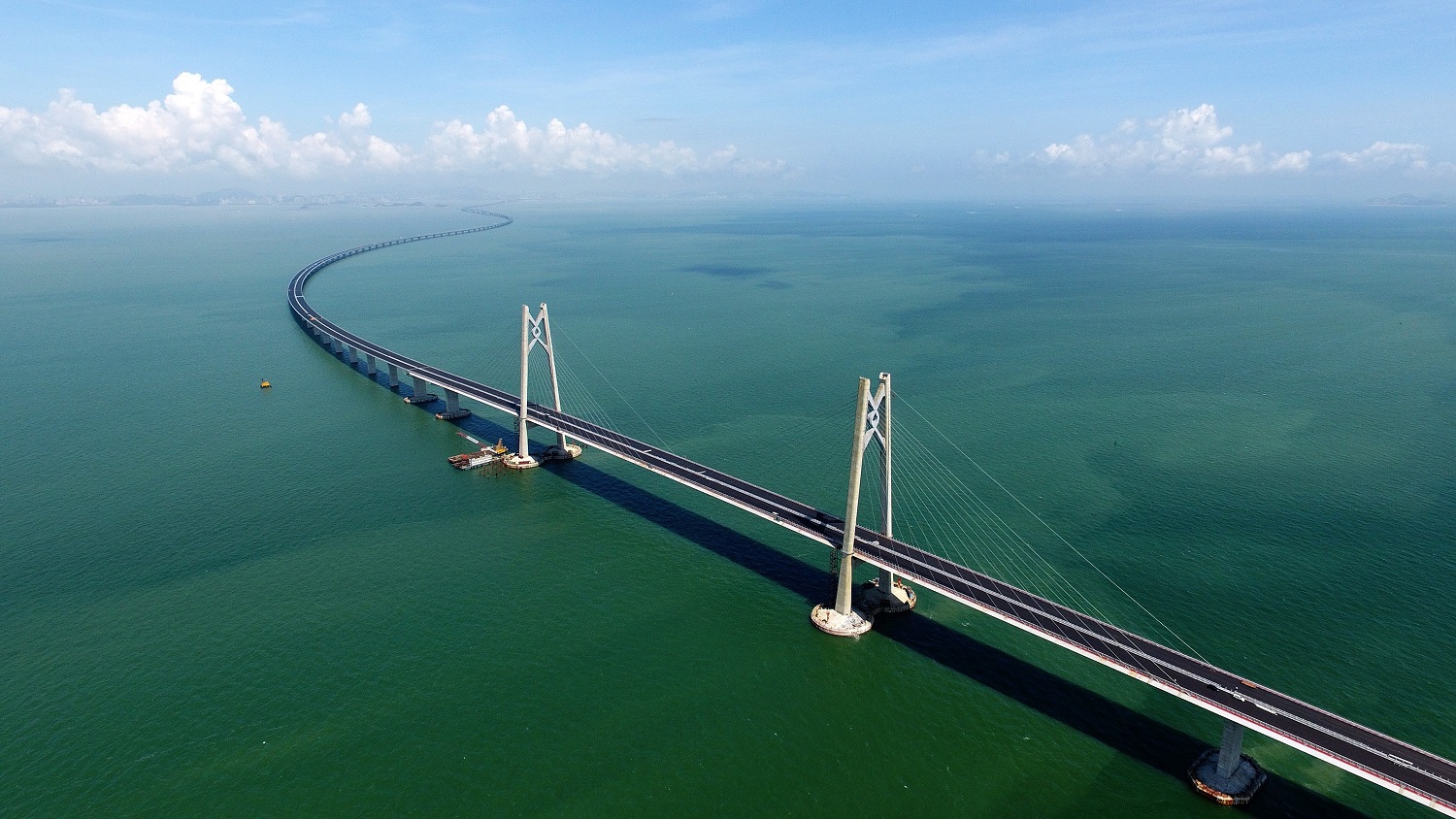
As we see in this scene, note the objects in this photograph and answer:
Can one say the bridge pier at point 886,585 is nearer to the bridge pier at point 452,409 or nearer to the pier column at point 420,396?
the bridge pier at point 452,409

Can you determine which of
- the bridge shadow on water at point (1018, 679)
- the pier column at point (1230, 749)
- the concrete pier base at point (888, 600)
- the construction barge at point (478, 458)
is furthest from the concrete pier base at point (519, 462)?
the pier column at point (1230, 749)

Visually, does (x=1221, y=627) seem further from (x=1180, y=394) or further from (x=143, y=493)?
(x=143, y=493)

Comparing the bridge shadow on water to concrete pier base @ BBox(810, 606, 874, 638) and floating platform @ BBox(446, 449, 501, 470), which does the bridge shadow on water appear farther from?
floating platform @ BBox(446, 449, 501, 470)

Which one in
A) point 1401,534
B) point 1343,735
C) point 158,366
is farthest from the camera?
point 158,366

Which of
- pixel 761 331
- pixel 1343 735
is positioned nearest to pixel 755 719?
pixel 1343 735

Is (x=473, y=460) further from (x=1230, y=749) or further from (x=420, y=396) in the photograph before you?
(x=1230, y=749)

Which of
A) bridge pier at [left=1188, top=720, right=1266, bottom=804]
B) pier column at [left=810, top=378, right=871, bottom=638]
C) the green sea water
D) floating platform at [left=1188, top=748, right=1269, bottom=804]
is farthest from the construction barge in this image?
bridge pier at [left=1188, top=720, right=1266, bottom=804]

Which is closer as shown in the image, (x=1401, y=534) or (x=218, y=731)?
(x=218, y=731)
